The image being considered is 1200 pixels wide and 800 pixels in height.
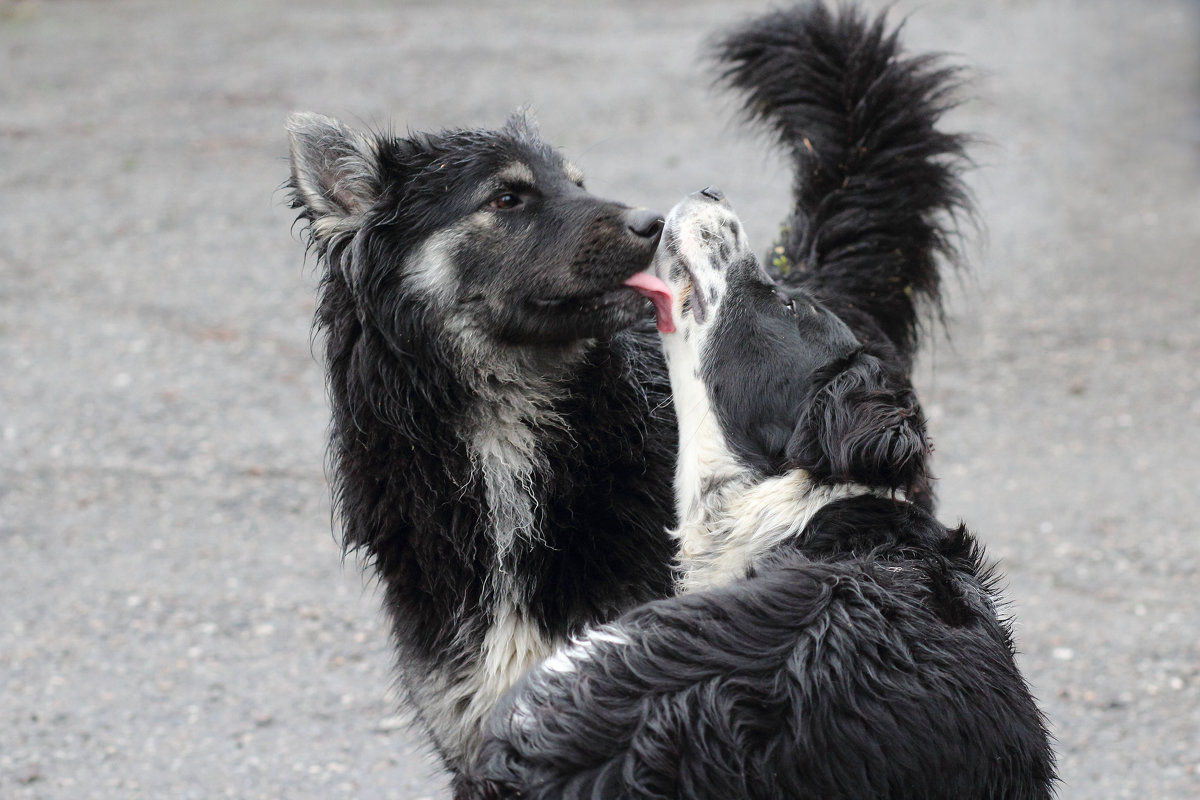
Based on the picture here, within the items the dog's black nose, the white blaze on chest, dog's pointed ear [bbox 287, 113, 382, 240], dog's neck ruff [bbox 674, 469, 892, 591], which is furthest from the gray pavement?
dog's neck ruff [bbox 674, 469, 892, 591]

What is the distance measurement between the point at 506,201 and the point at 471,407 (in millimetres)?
671

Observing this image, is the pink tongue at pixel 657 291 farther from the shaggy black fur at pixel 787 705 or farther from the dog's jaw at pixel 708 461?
the shaggy black fur at pixel 787 705

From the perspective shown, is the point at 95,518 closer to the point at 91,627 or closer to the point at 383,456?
the point at 91,627

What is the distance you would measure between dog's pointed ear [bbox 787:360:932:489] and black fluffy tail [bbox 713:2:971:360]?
135 cm

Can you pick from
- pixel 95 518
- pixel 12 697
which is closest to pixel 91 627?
pixel 12 697

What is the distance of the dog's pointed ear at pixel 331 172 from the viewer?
136 inches

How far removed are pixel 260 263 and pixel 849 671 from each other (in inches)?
302

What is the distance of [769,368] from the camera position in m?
3.38

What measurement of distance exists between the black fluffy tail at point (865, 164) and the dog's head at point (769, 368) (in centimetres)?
89

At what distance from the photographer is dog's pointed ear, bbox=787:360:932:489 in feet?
9.62

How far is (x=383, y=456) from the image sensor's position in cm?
355

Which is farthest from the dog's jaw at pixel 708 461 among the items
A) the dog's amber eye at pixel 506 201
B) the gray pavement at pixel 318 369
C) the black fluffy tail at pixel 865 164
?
the gray pavement at pixel 318 369

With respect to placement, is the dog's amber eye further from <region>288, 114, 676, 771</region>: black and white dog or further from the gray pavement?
the gray pavement

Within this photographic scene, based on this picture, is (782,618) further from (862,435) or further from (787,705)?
(862,435)
